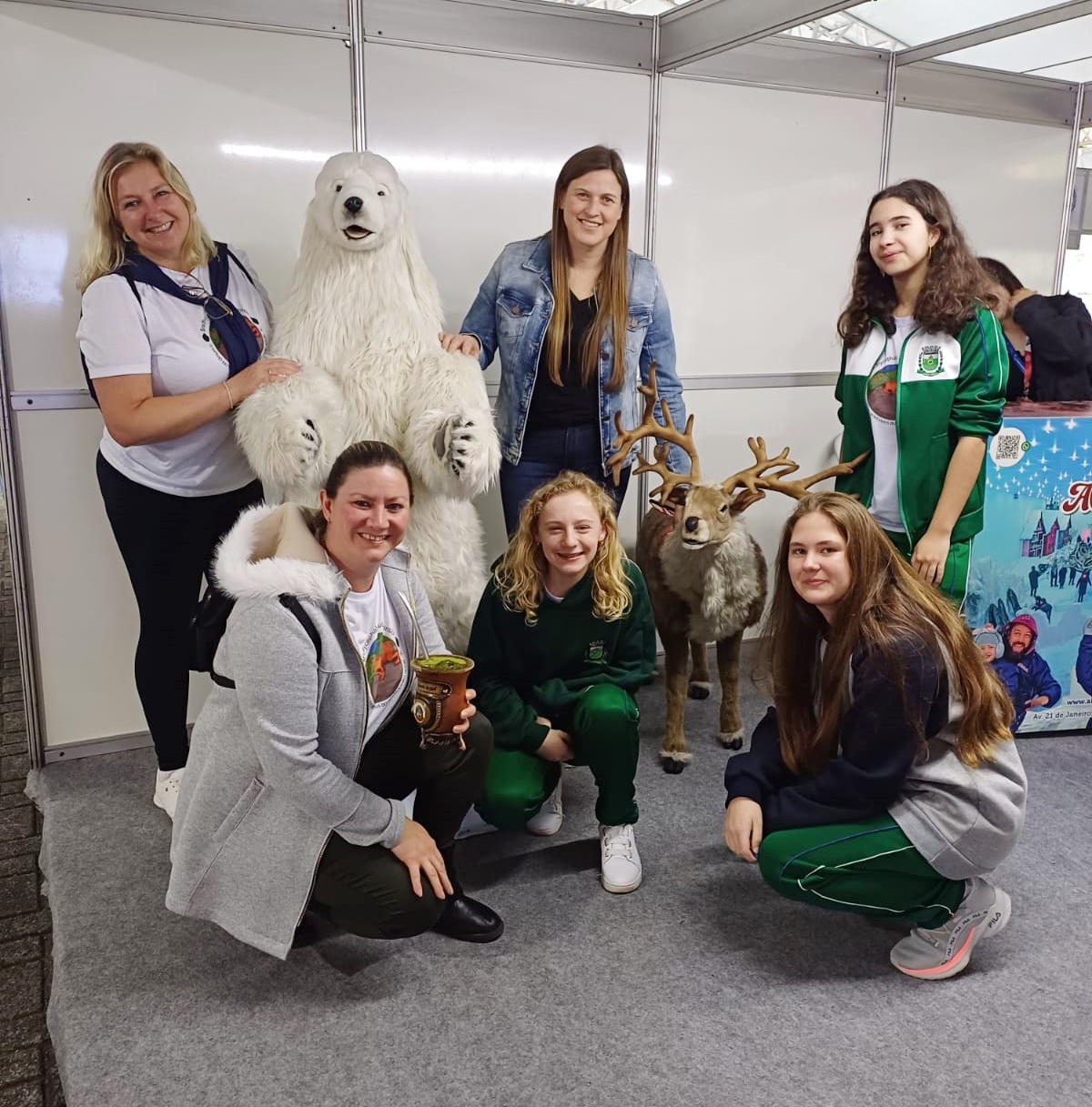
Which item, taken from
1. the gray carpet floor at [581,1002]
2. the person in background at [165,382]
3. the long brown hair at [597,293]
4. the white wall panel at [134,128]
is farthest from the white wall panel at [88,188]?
the long brown hair at [597,293]

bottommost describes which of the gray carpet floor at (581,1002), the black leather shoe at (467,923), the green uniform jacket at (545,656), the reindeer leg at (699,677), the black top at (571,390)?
the gray carpet floor at (581,1002)

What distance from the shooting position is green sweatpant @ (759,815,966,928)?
173cm

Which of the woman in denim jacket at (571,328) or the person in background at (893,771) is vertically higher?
the woman in denim jacket at (571,328)

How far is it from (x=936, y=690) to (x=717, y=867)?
0.71m

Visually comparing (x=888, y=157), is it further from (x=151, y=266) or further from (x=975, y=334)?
(x=151, y=266)

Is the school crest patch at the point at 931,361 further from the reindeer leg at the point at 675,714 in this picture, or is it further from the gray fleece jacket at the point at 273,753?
the gray fleece jacket at the point at 273,753

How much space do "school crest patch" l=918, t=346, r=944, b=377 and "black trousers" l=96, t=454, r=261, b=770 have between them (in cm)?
156

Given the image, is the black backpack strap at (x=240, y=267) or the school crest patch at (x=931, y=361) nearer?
the school crest patch at (x=931, y=361)

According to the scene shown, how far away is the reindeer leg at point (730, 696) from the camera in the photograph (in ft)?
8.97

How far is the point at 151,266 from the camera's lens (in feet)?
6.86

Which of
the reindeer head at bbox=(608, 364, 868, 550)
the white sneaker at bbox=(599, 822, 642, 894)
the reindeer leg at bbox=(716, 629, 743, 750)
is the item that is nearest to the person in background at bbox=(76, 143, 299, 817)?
the reindeer head at bbox=(608, 364, 868, 550)

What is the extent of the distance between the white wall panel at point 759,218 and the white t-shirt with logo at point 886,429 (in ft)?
3.59

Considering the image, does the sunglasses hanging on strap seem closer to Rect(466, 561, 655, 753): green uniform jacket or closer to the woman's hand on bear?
the woman's hand on bear

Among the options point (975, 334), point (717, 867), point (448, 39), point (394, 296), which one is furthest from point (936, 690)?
point (448, 39)
